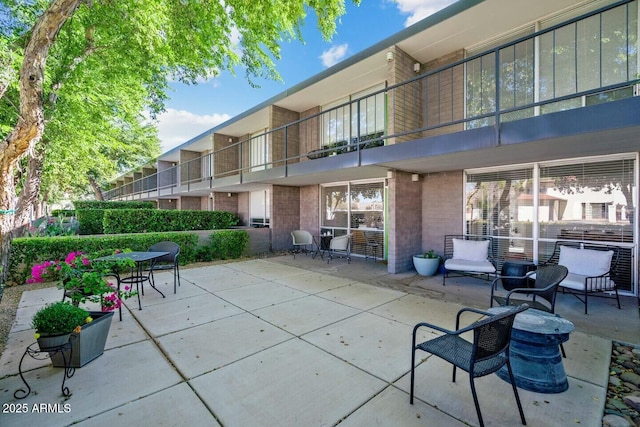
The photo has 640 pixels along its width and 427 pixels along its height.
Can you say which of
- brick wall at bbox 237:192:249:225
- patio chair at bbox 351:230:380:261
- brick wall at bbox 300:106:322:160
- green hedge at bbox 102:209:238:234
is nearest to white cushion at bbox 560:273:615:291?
patio chair at bbox 351:230:380:261

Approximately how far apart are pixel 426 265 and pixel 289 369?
16.8 feet

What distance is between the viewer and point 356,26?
434 inches

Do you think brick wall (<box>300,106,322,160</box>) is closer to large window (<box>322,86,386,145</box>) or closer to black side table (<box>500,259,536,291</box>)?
large window (<box>322,86,386,145</box>)

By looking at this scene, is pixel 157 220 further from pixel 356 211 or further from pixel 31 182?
pixel 356 211

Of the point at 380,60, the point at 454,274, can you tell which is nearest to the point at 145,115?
the point at 380,60

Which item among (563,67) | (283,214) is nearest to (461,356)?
(563,67)

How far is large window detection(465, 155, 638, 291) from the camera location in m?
5.41

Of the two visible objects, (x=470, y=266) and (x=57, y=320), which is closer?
(x=57, y=320)

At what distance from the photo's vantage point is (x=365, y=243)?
9.47 metres

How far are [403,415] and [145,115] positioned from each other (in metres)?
13.4

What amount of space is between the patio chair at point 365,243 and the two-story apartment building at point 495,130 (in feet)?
0.72

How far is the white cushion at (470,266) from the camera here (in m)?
6.00

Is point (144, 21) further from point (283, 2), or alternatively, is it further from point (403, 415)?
point (403, 415)

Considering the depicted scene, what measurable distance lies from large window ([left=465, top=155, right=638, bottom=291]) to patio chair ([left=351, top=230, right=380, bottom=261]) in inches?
111
